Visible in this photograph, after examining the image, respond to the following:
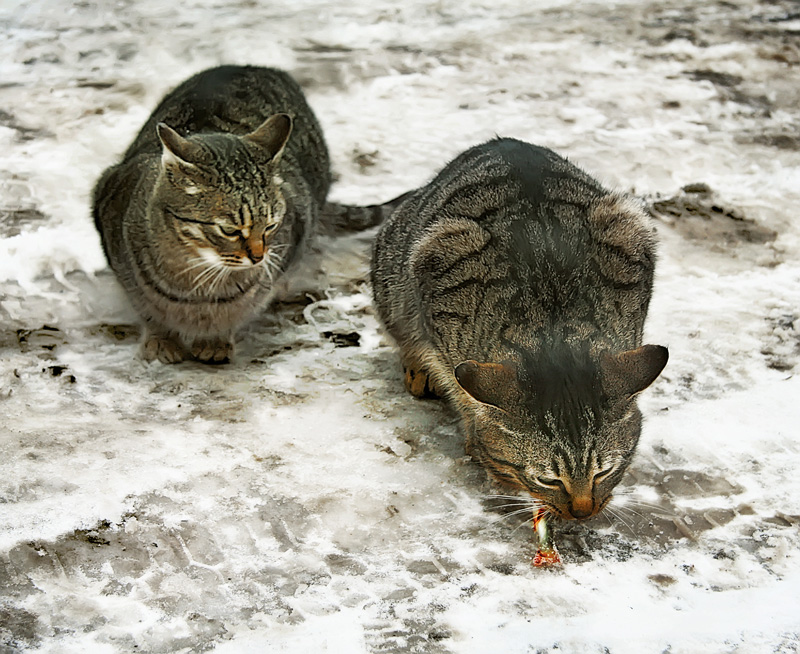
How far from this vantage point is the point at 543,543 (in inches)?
129

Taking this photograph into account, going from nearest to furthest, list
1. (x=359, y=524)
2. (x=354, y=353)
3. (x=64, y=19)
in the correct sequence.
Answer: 1. (x=359, y=524)
2. (x=354, y=353)
3. (x=64, y=19)

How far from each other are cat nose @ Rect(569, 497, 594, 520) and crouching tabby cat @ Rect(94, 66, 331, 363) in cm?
194

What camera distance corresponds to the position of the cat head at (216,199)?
163 inches

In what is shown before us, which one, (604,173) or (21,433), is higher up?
(604,173)

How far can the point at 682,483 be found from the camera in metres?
3.61

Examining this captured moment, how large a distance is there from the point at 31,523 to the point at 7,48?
5419 millimetres

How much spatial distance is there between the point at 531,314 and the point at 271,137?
1827 millimetres

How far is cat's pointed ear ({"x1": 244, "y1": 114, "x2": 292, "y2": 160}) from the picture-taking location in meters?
4.46

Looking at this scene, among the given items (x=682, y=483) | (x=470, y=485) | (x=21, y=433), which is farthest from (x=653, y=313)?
(x=21, y=433)

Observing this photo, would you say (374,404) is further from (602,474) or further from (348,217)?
(348,217)

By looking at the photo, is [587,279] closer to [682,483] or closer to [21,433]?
[682,483]

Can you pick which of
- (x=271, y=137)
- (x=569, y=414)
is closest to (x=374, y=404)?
(x=569, y=414)

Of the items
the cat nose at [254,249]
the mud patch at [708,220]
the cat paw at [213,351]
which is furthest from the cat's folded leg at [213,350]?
the mud patch at [708,220]

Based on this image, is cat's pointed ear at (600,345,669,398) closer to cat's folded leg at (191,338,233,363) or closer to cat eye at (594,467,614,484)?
cat eye at (594,467,614,484)
